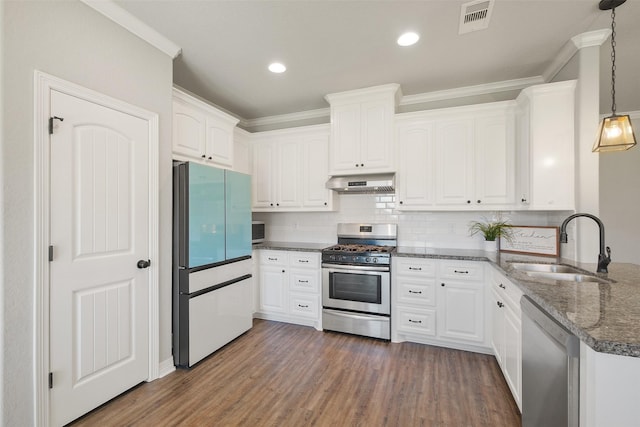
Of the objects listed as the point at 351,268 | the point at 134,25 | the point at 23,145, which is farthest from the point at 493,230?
the point at 23,145

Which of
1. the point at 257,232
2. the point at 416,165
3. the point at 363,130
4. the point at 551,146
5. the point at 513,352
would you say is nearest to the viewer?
the point at 513,352

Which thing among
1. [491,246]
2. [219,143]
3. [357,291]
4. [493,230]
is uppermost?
[219,143]

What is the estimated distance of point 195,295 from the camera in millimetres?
2537

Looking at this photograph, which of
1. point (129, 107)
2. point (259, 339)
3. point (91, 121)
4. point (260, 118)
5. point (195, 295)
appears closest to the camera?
point (91, 121)

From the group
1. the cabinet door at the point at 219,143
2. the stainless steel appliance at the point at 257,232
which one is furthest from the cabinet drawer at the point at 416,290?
the cabinet door at the point at 219,143

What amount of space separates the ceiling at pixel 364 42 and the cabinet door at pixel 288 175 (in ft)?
2.27

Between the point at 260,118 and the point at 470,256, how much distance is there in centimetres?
337

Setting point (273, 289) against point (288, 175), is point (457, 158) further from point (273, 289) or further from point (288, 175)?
point (273, 289)

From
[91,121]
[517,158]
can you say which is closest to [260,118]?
[91,121]

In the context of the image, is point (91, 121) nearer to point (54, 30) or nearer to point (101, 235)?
point (54, 30)

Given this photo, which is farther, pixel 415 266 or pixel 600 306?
pixel 415 266

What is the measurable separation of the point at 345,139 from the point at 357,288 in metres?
1.70

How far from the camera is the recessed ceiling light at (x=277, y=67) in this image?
9.14 feet

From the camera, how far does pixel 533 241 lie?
284cm
